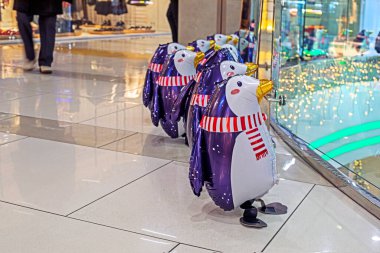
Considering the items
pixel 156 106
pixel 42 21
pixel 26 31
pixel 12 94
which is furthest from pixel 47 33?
pixel 156 106

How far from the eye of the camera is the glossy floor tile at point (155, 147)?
8.98ft

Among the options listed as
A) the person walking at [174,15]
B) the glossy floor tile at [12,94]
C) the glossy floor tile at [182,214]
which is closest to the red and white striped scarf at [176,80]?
the glossy floor tile at [182,214]

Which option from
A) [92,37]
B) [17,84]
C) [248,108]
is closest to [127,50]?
[92,37]

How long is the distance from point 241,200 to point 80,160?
3.33 feet

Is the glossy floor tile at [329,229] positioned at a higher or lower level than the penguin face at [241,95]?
lower

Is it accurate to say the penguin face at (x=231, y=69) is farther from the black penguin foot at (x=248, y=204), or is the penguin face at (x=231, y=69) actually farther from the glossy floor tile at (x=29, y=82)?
the glossy floor tile at (x=29, y=82)

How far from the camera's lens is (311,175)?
250cm

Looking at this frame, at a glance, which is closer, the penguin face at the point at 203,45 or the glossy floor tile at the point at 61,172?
the glossy floor tile at the point at 61,172

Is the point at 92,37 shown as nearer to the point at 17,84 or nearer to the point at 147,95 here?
the point at 17,84

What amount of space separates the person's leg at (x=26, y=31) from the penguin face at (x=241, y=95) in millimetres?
4244

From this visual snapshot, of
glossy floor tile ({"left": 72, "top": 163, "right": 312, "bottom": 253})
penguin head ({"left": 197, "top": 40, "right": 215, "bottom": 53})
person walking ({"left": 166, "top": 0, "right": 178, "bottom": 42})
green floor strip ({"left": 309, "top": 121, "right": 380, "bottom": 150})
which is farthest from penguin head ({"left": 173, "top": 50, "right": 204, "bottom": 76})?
person walking ({"left": 166, "top": 0, "right": 178, "bottom": 42})

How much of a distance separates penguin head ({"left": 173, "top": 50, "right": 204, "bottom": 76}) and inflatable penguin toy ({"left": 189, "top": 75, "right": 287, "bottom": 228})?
0.86m

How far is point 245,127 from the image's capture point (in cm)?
186

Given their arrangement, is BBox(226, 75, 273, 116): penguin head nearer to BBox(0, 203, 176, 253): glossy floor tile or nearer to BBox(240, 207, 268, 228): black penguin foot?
BBox(240, 207, 268, 228): black penguin foot
